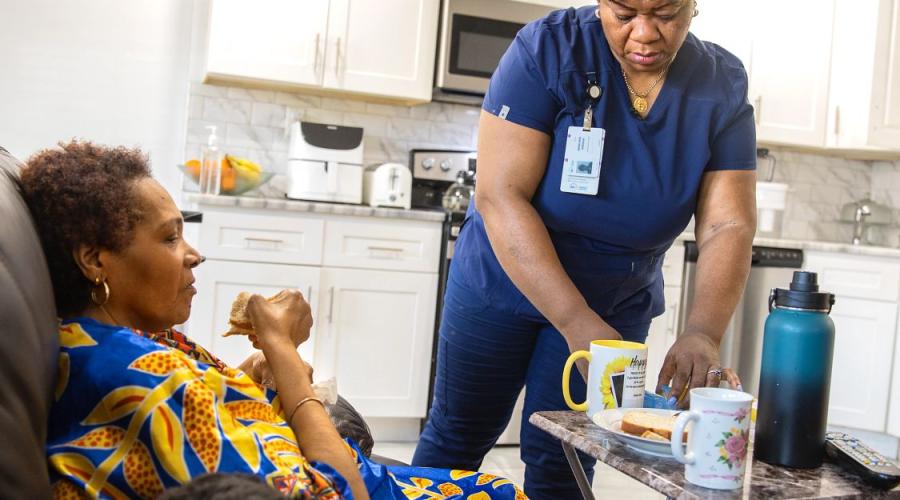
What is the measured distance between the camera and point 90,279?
1105 mm

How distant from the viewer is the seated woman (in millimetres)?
953

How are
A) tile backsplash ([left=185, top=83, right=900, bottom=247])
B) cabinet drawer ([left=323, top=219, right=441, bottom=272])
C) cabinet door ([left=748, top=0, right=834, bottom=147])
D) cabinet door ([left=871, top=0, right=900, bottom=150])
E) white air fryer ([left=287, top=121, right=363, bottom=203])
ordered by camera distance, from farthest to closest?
cabinet door ([left=748, top=0, right=834, bottom=147]) → cabinet door ([left=871, top=0, right=900, bottom=150]) → tile backsplash ([left=185, top=83, right=900, bottom=247]) → white air fryer ([left=287, top=121, right=363, bottom=203]) → cabinet drawer ([left=323, top=219, right=441, bottom=272])

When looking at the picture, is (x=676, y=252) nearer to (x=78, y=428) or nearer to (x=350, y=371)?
(x=350, y=371)

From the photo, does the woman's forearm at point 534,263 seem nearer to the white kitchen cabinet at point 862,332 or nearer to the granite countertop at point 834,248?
the granite countertop at point 834,248

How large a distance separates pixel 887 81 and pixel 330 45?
105 inches

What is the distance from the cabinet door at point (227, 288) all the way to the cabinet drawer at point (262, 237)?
0.04 meters

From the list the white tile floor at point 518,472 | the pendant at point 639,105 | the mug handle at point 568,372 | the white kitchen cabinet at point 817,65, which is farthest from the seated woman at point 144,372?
the white kitchen cabinet at point 817,65

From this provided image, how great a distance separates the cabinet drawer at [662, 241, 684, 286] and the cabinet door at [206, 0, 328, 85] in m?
1.71

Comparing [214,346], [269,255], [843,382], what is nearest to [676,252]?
[843,382]

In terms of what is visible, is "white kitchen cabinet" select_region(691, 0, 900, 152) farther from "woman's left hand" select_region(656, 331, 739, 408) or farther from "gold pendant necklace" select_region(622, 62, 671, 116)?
"woman's left hand" select_region(656, 331, 739, 408)

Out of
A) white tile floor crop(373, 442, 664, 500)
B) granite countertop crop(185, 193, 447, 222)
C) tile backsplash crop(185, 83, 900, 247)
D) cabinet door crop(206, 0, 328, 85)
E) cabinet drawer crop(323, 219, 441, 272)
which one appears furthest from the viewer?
tile backsplash crop(185, 83, 900, 247)

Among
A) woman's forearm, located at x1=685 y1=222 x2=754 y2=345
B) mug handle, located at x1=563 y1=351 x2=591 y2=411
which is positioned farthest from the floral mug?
woman's forearm, located at x1=685 y1=222 x2=754 y2=345

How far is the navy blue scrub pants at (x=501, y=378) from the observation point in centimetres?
168

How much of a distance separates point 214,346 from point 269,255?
0.41 meters
